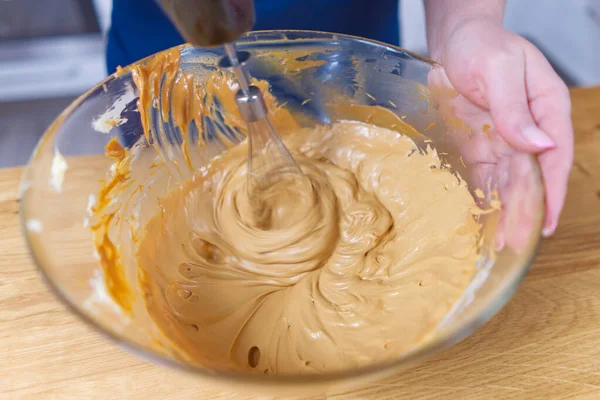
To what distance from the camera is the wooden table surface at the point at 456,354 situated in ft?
2.09

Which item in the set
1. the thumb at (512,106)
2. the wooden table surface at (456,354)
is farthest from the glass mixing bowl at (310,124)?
the wooden table surface at (456,354)

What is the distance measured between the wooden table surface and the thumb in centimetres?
22

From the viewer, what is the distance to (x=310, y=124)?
893mm

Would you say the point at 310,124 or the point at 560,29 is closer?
the point at 310,124

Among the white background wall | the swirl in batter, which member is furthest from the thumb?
the white background wall

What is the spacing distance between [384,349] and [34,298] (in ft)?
1.74

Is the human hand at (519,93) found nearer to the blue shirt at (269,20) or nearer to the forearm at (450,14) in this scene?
the forearm at (450,14)

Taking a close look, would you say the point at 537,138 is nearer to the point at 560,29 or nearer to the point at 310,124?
the point at 310,124

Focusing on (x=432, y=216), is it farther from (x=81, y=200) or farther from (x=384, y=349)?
(x=81, y=200)

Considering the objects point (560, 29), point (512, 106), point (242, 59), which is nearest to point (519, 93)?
point (512, 106)

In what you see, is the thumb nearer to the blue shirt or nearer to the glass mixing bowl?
the glass mixing bowl

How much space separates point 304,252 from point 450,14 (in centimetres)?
53

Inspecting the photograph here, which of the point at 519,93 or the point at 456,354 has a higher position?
the point at 519,93

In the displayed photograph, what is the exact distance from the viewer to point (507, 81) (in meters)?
0.71
